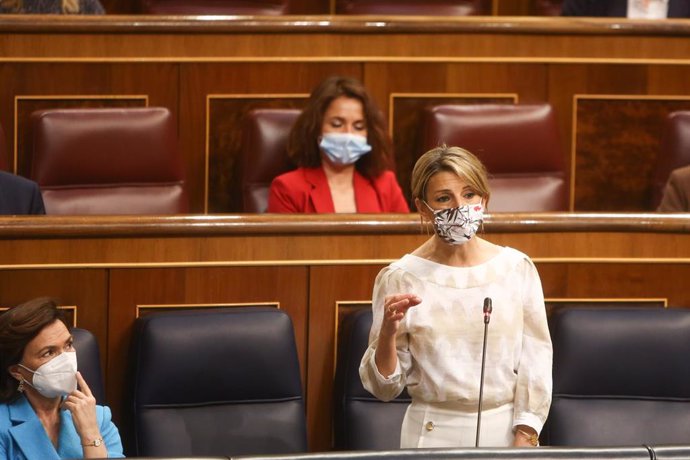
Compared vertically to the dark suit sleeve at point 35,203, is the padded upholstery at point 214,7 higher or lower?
higher

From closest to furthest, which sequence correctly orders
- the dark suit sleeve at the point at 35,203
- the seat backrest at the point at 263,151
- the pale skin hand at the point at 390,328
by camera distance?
the pale skin hand at the point at 390,328 < the dark suit sleeve at the point at 35,203 < the seat backrest at the point at 263,151

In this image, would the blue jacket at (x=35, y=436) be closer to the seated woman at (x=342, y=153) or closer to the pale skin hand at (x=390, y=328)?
the pale skin hand at (x=390, y=328)

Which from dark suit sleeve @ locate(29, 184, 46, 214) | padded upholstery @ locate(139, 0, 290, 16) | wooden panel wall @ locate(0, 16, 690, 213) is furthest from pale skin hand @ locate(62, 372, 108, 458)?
padded upholstery @ locate(139, 0, 290, 16)

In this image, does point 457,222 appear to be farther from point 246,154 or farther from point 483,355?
point 246,154

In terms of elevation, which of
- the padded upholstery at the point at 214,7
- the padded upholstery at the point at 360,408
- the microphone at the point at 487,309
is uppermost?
the padded upholstery at the point at 214,7

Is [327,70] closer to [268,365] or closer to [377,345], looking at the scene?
[268,365]

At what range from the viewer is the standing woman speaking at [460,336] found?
0.90m

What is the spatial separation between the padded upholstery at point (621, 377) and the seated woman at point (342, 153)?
1.25ft

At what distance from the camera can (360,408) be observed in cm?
115

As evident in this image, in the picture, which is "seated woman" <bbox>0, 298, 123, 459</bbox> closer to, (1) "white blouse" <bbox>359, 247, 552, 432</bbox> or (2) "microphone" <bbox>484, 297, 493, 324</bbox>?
(1) "white blouse" <bbox>359, 247, 552, 432</bbox>

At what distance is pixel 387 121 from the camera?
1.66 m

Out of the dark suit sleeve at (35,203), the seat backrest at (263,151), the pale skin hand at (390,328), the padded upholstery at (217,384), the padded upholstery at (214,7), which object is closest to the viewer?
the pale skin hand at (390,328)

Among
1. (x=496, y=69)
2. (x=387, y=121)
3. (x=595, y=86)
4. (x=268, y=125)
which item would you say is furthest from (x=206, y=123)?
(x=595, y=86)

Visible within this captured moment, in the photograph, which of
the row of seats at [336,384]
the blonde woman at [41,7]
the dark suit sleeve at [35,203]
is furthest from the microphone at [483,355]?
the blonde woman at [41,7]
